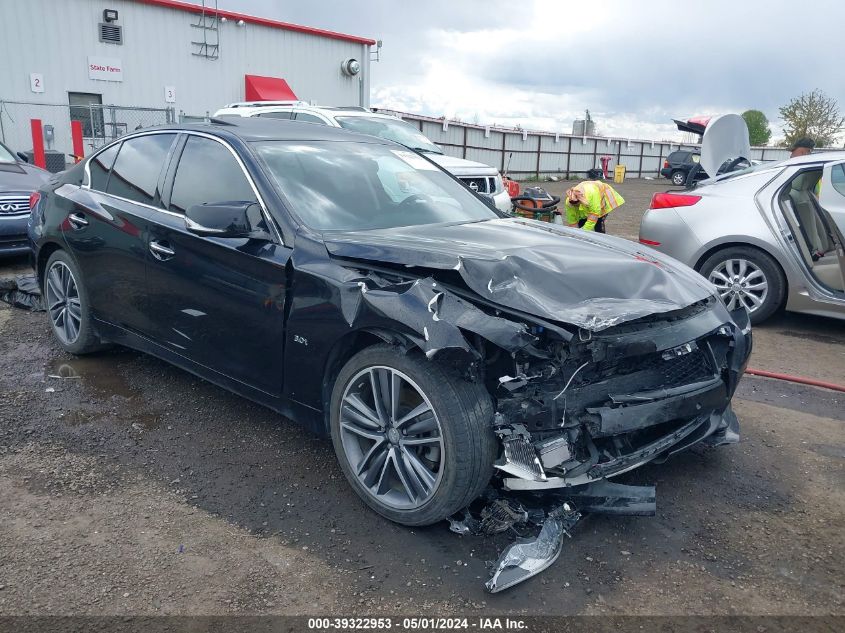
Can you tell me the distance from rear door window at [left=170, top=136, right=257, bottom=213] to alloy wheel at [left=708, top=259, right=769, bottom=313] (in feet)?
14.4

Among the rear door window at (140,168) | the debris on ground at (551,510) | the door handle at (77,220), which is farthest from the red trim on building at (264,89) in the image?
the debris on ground at (551,510)

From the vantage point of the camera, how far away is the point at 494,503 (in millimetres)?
2990

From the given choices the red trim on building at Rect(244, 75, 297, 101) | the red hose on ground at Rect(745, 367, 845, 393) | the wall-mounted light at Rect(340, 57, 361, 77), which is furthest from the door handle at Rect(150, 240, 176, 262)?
the wall-mounted light at Rect(340, 57, 361, 77)

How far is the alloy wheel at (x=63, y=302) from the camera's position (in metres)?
4.89

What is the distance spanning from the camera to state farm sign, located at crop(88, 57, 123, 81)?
17.7 metres

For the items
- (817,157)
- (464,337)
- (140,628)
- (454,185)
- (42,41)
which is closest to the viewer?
(140,628)

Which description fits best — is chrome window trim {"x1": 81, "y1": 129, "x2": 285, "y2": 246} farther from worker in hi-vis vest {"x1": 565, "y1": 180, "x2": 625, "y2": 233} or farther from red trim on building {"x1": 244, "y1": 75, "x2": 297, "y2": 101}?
red trim on building {"x1": 244, "y1": 75, "x2": 297, "y2": 101}

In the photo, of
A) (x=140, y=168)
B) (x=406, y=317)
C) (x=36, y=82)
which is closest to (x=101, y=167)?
(x=140, y=168)

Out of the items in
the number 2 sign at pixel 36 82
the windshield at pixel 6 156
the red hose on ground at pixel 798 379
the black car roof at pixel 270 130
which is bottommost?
the red hose on ground at pixel 798 379

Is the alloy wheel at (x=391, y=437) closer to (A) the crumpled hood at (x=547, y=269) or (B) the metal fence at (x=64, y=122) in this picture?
(A) the crumpled hood at (x=547, y=269)

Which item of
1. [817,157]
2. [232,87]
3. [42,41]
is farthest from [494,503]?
[232,87]

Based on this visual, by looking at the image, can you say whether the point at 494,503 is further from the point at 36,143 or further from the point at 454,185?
the point at 36,143

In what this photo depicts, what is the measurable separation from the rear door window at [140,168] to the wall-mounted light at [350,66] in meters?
19.8

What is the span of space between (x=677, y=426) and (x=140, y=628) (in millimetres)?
2288
